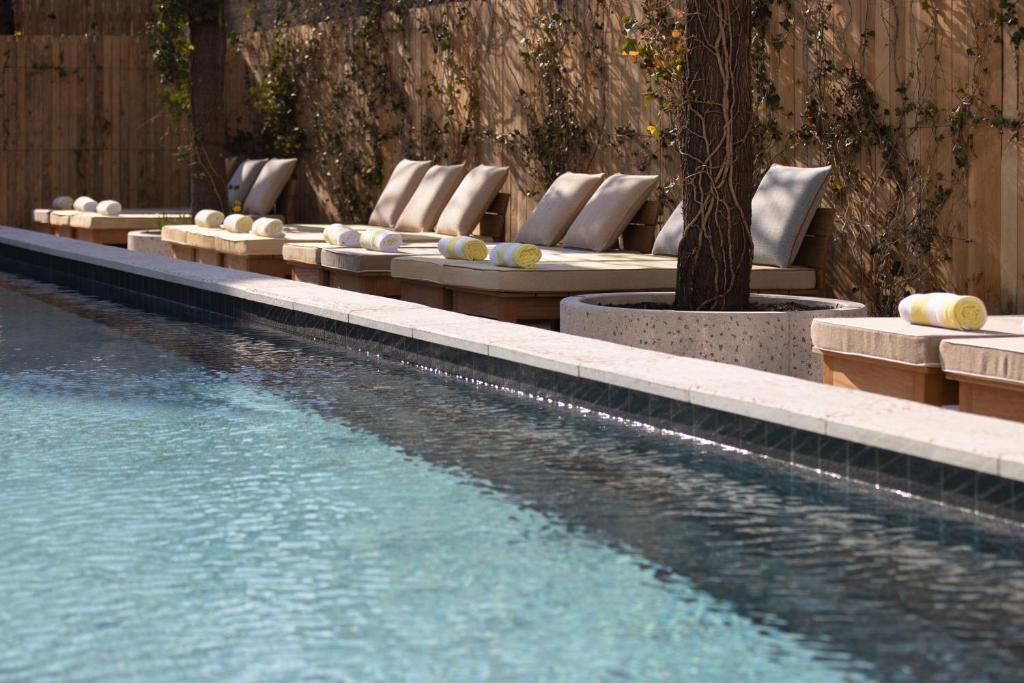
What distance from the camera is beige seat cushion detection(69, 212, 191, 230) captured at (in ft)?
45.8

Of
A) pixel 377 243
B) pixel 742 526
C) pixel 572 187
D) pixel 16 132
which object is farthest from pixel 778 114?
pixel 16 132

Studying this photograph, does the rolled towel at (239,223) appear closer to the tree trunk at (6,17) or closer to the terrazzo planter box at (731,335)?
the terrazzo planter box at (731,335)

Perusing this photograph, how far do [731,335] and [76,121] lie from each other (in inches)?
481

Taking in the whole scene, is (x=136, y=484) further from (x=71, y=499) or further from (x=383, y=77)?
(x=383, y=77)

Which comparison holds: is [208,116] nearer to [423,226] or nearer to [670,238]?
[423,226]

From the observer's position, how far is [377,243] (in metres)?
9.23

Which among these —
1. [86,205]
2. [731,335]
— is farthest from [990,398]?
[86,205]

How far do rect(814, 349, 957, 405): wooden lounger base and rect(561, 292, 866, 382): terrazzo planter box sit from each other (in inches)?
A: 26.3

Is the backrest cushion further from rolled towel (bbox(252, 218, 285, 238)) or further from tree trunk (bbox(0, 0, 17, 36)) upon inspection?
tree trunk (bbox(0, 0, 17, 36))

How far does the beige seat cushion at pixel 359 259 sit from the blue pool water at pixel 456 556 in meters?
3.10

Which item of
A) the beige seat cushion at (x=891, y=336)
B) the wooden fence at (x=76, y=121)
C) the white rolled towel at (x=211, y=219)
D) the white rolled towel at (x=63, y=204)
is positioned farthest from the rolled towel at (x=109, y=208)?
the beige seat cushion at (x=891, y=336)

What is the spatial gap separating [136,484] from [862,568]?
2.03 m

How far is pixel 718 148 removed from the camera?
6699mm

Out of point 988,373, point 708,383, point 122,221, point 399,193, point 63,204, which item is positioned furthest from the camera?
point 63,204
